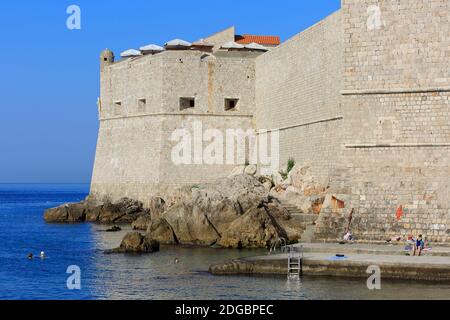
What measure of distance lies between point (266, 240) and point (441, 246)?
18.8 ft

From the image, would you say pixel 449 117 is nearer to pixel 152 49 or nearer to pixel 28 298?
pixel 28 298

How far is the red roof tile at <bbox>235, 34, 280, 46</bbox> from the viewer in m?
37.6

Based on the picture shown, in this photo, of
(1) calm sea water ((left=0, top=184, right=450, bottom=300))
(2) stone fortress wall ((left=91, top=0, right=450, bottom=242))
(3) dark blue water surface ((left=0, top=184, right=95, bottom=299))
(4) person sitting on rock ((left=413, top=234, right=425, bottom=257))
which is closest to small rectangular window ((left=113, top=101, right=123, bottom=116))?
(2) stone fortress wall ((left=91, top=0, right=450, bottom=242))

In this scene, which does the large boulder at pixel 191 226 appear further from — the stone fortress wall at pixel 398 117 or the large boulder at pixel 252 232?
the stone fortress wall at pixel 398 117

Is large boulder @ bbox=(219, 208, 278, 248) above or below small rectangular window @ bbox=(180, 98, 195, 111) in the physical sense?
below

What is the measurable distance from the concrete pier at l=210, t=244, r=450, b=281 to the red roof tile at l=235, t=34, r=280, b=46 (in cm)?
1992

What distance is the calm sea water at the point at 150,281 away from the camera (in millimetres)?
15867

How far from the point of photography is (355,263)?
16.7m

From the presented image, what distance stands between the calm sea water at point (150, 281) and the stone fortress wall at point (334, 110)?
2.64 metres

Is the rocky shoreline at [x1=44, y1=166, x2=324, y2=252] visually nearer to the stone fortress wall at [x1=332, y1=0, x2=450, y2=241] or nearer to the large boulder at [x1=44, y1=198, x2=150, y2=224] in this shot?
the stone fortress wall at [x1=332, y1=0, x2=450, y2=241]

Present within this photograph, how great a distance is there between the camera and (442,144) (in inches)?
722

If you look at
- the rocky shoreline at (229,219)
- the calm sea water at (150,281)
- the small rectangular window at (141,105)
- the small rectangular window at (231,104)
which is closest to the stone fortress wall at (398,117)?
the calm sea water at (150,281)

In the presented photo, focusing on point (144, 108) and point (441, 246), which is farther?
point (144, 108)
